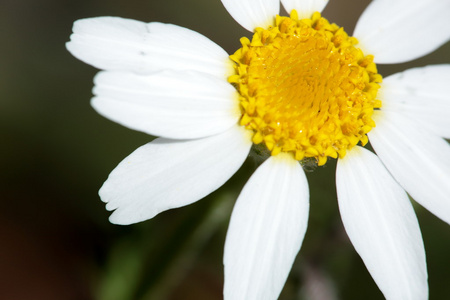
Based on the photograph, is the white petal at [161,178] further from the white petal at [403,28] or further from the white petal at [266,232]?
the white petal at [403,28]

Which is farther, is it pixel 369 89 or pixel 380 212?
pixel 369 89

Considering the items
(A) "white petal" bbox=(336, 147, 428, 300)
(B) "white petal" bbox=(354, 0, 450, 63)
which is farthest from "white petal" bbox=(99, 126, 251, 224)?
(B) "white petal" bbox=(354, 0, 450, 63)

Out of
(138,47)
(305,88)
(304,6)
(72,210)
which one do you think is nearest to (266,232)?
(305,88)

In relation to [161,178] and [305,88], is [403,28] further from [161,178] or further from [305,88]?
[161,178]

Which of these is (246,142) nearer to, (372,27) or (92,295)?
(372,27)

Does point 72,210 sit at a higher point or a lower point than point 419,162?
lower

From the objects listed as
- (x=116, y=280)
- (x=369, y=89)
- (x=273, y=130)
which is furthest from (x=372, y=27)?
(x=116, y=280)
